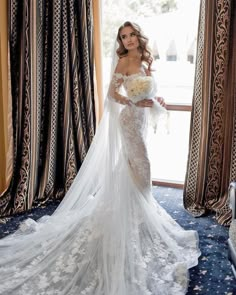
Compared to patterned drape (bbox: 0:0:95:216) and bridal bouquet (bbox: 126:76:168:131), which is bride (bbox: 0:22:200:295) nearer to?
bridal bouquet (bbox: 126:76:168:131)

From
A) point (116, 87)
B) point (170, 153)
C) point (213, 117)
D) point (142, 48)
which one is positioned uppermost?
point (142, 48)

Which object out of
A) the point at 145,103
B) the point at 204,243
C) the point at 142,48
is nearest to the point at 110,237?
the point at 204,243

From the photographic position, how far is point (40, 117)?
142 inches

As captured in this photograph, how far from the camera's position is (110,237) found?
2520mm

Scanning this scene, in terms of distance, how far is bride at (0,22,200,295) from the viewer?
2275 millimetres

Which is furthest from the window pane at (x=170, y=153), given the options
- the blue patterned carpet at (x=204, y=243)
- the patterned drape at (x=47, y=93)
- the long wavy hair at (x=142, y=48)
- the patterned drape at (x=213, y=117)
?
the long wavy hair at (x=142, y=48)

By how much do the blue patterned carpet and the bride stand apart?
8cm

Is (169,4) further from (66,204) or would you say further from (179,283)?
(179,283)

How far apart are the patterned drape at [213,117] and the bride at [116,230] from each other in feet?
1.86

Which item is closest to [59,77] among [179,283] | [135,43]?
[135,43]

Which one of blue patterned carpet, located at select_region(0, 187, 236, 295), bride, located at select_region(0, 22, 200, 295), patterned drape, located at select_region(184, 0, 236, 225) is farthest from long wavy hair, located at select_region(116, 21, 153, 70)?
blue patterned carpet, located at select_region(0, 187, 236, 295)

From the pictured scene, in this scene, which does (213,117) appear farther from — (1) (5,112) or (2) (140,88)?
(1) (5,112)

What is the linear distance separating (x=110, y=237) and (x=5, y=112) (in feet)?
5.11

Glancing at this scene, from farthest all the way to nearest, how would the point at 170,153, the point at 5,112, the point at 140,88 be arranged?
the point at 170,153 → the point at 5,112 → the point at 140,88
